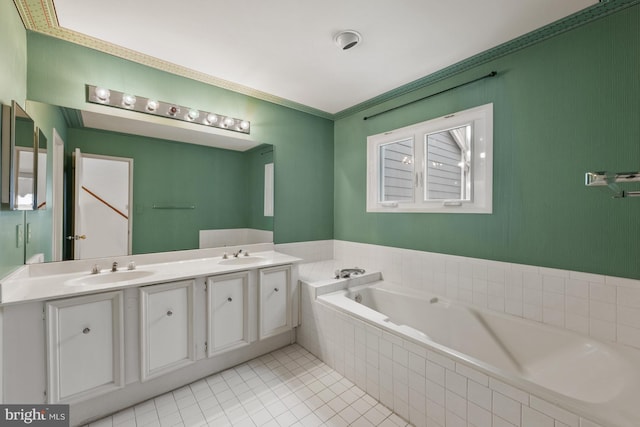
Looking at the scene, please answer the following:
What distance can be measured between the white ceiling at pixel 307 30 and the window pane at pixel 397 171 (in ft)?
2.38

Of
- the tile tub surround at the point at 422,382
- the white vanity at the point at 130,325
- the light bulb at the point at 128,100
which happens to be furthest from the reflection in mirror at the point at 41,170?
the tile tub surround at the point at 422,382

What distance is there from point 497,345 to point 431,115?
6.56 feet

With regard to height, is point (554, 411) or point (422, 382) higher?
point (554, 411)

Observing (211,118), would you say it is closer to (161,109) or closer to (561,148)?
(161,109)

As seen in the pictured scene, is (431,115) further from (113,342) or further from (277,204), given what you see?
(113,342)

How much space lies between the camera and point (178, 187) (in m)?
2.32

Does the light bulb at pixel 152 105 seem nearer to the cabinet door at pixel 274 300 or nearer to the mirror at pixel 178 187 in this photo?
the mirror at pixel 178 187

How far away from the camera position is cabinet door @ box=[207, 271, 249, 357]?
2.03 m

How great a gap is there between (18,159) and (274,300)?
189cm

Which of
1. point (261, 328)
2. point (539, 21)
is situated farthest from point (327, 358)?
point (539, 21)

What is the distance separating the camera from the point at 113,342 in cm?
163

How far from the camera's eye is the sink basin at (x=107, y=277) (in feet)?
5.74

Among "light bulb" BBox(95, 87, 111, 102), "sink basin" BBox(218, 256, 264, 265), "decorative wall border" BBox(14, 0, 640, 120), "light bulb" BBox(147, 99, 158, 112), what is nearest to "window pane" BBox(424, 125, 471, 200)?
"decorative wall border" BBox(14, 0, 640, 120)

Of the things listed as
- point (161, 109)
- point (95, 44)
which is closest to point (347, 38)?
point (161, 109)
